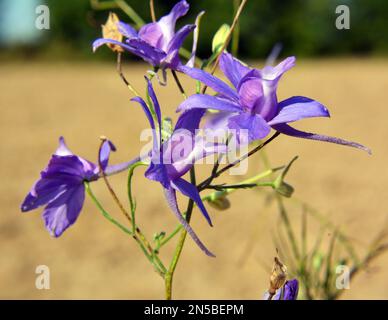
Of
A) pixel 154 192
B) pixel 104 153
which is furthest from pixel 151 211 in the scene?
pixel 104 153

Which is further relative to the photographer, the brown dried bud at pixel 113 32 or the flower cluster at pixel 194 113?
the brown dried bud at pixel 113 32

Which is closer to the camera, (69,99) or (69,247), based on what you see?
(69,247)

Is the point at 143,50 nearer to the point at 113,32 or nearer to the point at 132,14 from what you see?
the point at 113,32

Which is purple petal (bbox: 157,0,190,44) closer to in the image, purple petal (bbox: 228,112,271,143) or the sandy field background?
A: purple petal (bbox: 228,112,271,143)

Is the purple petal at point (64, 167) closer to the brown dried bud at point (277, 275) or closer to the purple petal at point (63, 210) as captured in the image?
the purple petal at point (63, 210)

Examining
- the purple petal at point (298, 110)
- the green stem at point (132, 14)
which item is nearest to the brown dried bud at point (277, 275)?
the purple petal at point (298, 110)

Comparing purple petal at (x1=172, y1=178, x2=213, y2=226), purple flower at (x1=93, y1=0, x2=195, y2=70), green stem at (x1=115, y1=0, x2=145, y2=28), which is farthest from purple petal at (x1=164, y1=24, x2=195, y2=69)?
green stem at (x1=115, y1=0, x2=145, y2=28)
